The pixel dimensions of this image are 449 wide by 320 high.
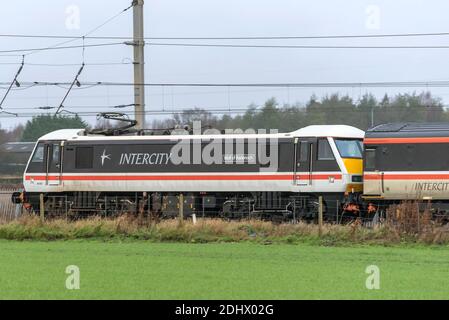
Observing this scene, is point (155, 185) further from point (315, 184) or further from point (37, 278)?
point (37, 278)

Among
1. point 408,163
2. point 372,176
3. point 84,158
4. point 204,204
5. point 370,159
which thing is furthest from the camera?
point 84,158

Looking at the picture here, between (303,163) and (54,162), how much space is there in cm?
967

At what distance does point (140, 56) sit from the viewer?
2695 centimetres

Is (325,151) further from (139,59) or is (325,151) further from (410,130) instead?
(139,59)

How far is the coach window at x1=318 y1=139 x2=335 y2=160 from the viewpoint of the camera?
961 inches

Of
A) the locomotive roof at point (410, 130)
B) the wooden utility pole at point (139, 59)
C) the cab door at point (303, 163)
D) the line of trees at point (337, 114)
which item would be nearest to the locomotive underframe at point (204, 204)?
the cab door at point (303, 163)

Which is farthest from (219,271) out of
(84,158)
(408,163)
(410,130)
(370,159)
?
(84,158)

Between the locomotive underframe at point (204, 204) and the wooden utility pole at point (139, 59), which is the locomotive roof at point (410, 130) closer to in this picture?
→ the locomotive underframe at point (204, 204)

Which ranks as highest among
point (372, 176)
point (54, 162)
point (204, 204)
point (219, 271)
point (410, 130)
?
point (410, 130)

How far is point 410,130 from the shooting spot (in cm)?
2395

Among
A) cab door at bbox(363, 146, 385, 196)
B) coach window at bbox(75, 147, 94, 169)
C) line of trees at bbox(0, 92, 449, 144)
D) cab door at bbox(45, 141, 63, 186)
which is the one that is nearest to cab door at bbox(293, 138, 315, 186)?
cab door at bbox(363, 146, 385, 196)

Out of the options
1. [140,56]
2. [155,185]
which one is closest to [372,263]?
[155,185]

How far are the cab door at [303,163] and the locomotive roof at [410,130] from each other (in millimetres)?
2001

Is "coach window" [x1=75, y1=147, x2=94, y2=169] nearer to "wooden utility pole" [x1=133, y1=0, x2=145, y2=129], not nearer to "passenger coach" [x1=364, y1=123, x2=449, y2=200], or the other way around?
"wooden utility pole" [x1=133, y1=0, x2=145, y2=129]
